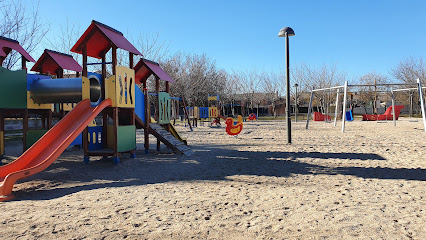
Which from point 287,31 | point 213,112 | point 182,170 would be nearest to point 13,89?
point 182,170

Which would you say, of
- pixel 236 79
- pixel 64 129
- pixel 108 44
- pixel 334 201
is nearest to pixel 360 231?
pixel 334 201

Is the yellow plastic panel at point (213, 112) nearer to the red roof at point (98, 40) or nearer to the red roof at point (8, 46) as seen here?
the red roof at point (8, 46)

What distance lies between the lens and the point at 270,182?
5.02 meters

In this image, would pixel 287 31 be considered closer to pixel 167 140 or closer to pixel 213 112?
pixel 167 140

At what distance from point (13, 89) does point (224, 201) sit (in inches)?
258

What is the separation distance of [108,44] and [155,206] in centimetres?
552

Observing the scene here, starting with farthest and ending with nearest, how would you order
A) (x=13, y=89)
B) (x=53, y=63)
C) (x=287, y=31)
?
(x=53, y=63)
(x=287, y=31)
(x=13, y=89)

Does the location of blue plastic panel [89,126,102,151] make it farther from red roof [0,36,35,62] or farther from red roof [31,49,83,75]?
red roof [0,36,35,62]

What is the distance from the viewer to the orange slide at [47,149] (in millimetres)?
4425

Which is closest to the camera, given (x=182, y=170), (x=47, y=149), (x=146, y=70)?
(x=47, y=149)

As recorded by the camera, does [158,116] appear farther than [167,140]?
Yes

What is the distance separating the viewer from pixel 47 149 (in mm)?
5531

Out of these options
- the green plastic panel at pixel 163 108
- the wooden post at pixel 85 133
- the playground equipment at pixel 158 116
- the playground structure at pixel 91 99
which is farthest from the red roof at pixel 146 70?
the wooden post at pixel 85 133

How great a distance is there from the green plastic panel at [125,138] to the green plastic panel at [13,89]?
9.11 feet
